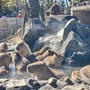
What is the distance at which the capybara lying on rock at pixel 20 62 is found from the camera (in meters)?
13.2

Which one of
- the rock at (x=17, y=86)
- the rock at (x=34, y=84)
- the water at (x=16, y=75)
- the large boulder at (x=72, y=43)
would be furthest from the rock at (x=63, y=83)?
the large boulder at (x=72, y=43)

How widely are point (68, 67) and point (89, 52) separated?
5.91 feet

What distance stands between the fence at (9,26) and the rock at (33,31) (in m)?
5.10

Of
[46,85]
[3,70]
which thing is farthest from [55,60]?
[46,85]

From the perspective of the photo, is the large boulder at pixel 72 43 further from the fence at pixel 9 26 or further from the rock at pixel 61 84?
the fence at pixel 9 26

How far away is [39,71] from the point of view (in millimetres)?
10398

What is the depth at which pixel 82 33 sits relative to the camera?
688 inches

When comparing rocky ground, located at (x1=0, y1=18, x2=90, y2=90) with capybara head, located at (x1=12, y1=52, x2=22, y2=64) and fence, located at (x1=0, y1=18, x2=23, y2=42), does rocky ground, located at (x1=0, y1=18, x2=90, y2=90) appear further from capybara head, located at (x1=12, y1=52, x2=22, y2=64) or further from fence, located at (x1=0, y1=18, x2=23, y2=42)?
capybara head, located at (x1=12, y1=52, x2=22, y2=64)

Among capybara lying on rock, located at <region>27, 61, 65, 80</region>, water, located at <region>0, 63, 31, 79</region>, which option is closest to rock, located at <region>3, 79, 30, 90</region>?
capybara lying on rock, located at <region>27, 61, 65, 80</region>

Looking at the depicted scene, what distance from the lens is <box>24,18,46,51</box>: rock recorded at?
18562 mm

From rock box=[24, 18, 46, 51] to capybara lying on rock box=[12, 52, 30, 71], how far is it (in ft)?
15.4

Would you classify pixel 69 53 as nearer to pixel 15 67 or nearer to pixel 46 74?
pixel 15 67

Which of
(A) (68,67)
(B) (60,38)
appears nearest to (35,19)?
(B) (60,38)

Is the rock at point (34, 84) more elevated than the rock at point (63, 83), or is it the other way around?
the rock at point (34, 84)
